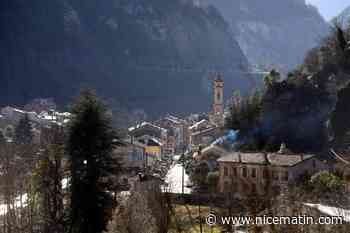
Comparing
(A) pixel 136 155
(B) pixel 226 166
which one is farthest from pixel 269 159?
(A) pixel 136 155

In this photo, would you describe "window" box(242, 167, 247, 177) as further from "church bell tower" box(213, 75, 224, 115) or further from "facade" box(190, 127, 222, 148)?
"church bell tower" box(213, 75, 224, 115)

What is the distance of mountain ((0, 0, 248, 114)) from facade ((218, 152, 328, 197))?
63.1 metres

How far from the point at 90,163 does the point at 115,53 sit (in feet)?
288

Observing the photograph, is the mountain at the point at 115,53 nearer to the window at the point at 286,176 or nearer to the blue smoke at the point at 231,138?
the blue smoke at the point at 231,138

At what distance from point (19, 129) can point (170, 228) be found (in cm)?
3470

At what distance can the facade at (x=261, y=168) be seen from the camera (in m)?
23.5

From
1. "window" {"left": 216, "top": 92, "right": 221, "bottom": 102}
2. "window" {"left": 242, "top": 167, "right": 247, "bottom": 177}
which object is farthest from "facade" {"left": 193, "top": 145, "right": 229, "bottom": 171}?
"window" {"left": 216, "top": 92, "right": 221, "bottom": 102}

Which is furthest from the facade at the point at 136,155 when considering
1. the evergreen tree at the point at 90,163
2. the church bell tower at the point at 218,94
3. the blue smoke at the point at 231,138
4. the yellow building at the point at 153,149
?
the evergreen tree at the point at 90,163

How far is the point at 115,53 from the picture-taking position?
10619 centimetres

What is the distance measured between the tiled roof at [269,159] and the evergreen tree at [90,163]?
7277 millimetres

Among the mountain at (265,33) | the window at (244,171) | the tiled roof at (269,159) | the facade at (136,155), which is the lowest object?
the window at (244,171)

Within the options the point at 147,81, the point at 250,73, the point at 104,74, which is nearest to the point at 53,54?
the point at 104,74

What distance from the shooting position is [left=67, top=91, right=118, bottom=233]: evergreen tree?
1927cm

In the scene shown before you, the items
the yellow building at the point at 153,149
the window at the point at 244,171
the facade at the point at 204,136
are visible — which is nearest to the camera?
the window at the point at 244,171
